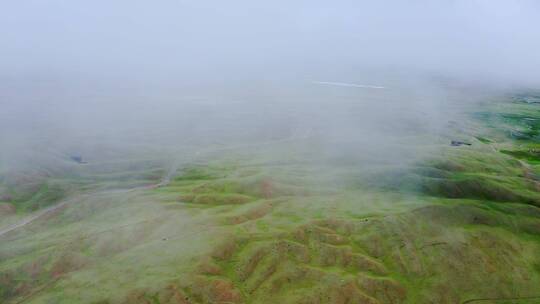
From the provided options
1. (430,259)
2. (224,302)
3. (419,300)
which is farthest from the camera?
(430,259)

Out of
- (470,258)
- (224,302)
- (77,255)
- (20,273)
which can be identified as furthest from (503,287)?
(20,273)

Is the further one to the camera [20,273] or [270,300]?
[20,273]

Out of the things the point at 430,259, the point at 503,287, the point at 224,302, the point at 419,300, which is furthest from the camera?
the point at 430,259

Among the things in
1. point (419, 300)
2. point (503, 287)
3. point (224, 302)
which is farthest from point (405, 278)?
point (224, 302)

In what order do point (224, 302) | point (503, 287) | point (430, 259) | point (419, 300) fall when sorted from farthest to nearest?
point (430, 259) → point (503, 287) → point (419, 300) → point (224, 302)

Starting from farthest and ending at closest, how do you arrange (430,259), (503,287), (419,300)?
(430,259) → (503,287) → (419,300)

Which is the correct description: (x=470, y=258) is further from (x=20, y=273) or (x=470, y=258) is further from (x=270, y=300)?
(x=20, y=273)

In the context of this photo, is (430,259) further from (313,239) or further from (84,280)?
(84,280)

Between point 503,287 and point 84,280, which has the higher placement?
point 84,280

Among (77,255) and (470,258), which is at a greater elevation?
(77,255)
